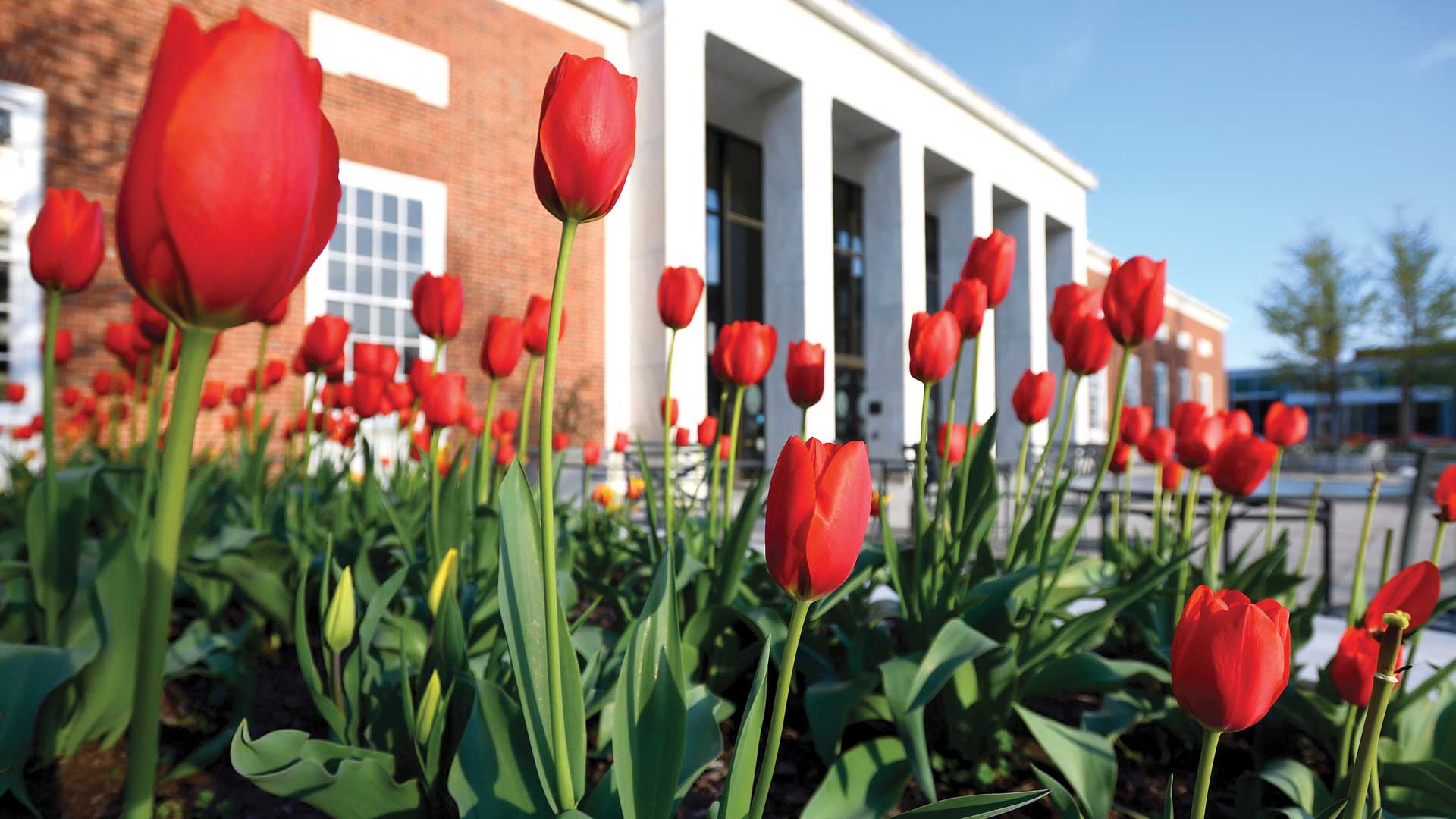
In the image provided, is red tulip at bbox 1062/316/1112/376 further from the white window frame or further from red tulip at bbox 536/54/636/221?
the white window frame

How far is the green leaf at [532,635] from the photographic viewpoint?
2.14 feet

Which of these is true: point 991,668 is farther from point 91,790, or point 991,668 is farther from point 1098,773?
point 91,790

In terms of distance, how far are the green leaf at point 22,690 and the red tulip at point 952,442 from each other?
1421mm

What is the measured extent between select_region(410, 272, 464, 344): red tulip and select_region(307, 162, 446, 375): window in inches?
259

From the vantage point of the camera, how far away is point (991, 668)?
1.18m

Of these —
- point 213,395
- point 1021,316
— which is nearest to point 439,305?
point 213,395

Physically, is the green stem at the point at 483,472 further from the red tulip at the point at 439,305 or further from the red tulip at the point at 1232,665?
the red tulip at the point at 1232,665

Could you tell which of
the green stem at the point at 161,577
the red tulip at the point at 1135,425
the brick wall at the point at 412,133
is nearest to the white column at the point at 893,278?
the brick wall at the point at 412,133

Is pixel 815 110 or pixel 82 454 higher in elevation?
pixel 815 110

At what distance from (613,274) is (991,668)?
8570 millimetres

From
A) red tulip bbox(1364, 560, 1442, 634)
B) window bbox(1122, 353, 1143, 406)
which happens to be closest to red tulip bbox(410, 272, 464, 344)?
red tulip bbox(1364, 560, 1442, 634)

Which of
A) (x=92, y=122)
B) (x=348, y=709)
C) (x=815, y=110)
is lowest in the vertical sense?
(x=348, y=709)

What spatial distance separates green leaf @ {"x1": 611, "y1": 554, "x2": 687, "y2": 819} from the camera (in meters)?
0.65

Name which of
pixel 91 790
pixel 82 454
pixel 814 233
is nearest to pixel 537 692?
pixel 91 790
